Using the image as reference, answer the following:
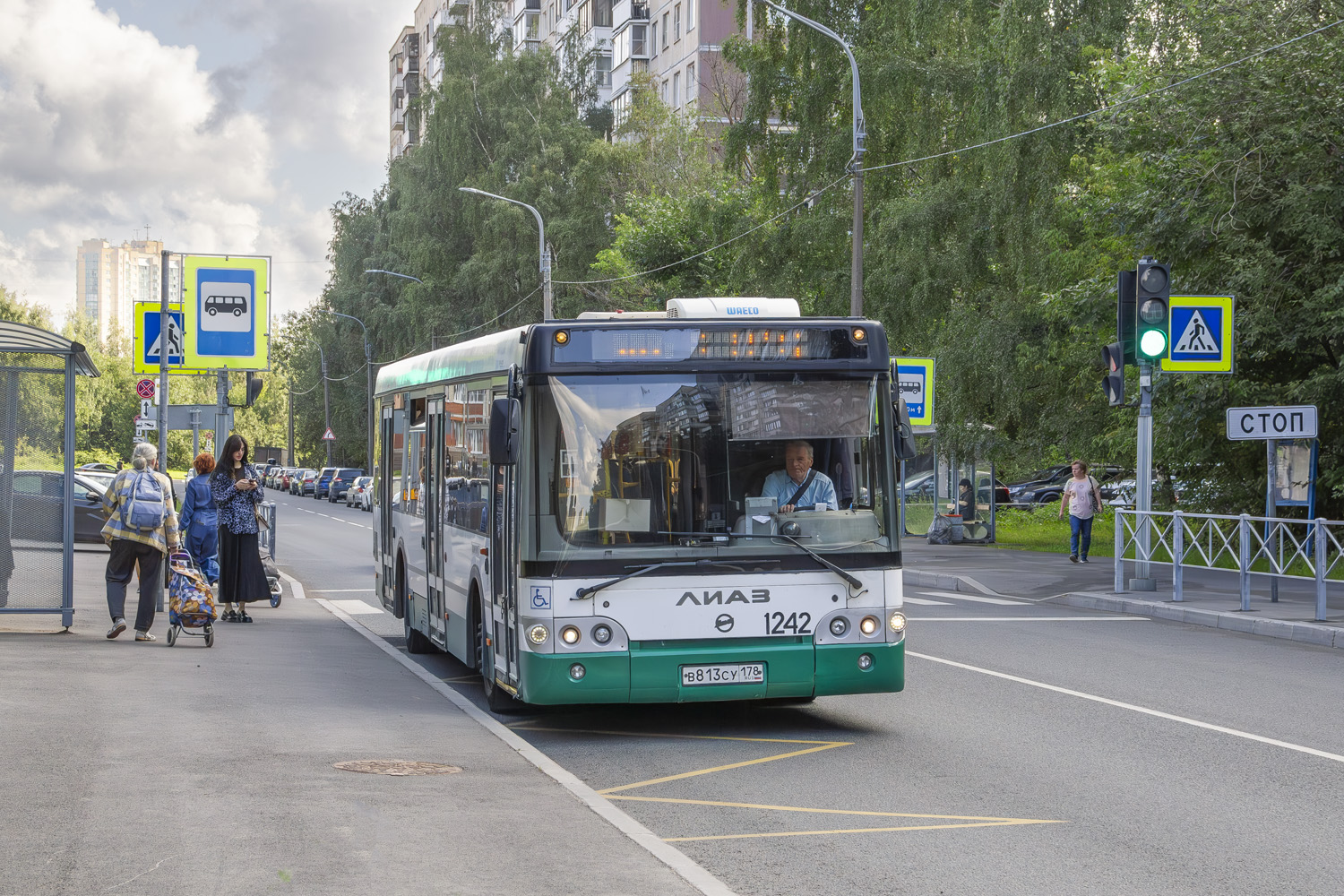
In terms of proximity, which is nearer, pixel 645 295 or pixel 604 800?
pixel 604 800

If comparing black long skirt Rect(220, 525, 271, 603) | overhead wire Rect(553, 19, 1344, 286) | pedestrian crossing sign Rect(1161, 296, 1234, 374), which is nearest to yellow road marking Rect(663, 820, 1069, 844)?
black long skirt Rect(220, 525, 271, 603)

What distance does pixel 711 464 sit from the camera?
9391 millimetres

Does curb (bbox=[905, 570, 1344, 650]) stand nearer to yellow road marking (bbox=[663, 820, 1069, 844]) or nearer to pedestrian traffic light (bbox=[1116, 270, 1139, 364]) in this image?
pedestrian traffic light (bbox=[1116, 270, 1139, 364])

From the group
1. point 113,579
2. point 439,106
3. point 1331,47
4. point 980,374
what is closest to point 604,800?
point 113,579

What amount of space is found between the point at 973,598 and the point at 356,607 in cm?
797

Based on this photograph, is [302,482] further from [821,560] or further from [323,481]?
[821,560]

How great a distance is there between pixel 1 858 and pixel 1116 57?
28818 mm

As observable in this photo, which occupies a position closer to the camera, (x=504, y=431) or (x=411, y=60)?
(x=504, y=431)

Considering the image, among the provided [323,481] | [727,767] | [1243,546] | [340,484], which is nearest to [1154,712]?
[727,767]

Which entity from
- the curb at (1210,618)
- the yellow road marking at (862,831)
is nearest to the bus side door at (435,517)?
the yellow road marking at (862,831)

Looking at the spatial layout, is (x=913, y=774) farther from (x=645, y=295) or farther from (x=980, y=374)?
(x=645, y=295)

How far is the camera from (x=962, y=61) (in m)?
34.8

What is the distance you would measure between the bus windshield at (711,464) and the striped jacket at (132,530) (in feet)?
20.9

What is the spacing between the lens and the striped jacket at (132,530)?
47.5 feet
